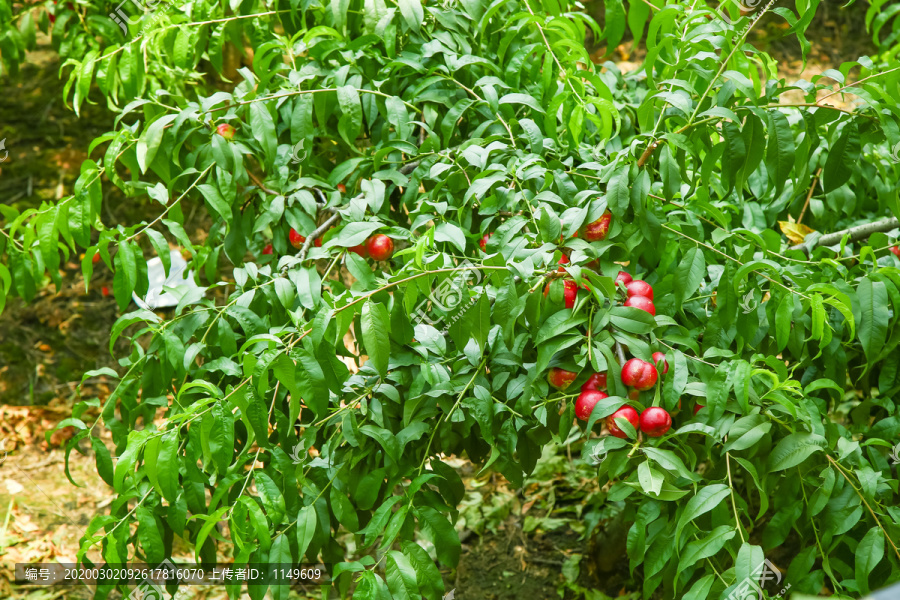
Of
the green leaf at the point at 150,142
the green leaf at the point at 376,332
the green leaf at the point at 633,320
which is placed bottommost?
the green leaf at the point at 633,320

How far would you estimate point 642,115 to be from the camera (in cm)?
133

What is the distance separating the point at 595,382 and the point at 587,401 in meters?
0.04

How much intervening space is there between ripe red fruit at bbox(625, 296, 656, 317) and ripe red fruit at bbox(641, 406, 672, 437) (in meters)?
0.19

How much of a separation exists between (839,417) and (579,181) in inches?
74.0

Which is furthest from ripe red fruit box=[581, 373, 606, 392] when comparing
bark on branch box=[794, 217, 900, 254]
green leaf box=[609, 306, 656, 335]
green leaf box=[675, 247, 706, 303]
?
bark on branch box=[794, 217, 900, 254]

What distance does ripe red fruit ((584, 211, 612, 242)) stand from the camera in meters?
1.37

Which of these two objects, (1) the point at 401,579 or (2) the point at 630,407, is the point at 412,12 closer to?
(2) the point at 630,407

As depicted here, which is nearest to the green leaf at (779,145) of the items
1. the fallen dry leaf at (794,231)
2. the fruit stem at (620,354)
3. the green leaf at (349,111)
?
the fruit stem at (620,354)

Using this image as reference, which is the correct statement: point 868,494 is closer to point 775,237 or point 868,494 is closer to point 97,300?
point 775,237

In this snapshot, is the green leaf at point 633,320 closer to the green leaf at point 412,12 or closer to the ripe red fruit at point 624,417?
the ripe red fruit at point 624,417

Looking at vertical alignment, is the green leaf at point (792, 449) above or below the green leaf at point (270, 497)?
above

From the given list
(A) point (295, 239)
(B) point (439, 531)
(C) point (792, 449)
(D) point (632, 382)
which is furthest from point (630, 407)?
(A) point (295, 239)

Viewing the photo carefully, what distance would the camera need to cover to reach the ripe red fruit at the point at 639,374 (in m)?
1.21

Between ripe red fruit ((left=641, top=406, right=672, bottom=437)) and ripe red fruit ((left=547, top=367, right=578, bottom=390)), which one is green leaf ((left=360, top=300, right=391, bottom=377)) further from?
ripe red fruit ((left=641, top=406, right=672, bottom=437))
